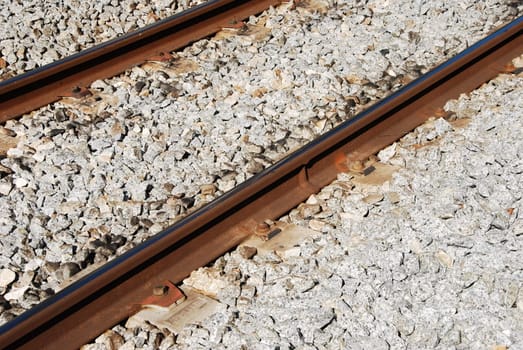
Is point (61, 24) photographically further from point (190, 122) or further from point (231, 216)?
point (231, 216)

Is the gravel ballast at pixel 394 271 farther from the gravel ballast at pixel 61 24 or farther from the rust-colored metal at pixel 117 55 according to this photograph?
the gravel ballast at pixel 61 24

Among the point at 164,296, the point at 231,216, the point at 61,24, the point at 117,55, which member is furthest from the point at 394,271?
the point at 61,24

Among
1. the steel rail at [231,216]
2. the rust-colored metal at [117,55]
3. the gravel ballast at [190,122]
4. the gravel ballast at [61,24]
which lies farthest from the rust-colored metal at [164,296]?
the gravel ballast at [61,24]

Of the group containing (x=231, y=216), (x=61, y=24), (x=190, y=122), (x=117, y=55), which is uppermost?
(x=61, y=24)

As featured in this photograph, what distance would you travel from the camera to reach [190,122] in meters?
6.20

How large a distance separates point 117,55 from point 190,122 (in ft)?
4.03

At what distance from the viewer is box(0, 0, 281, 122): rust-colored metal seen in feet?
21.2

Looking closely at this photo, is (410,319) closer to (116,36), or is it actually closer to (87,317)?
(87,317)

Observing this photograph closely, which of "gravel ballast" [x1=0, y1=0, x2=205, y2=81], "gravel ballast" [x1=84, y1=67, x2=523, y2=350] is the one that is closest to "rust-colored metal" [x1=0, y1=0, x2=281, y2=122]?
"gravel ballast" [x1=0, y1=0, x2=205, y2=81]

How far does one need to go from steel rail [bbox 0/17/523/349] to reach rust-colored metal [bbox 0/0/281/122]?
218cm

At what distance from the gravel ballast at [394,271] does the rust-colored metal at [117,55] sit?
7.91ft

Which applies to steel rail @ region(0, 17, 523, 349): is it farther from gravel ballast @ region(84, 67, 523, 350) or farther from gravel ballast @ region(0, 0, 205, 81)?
gravel ballast @ region(0, 0, 205, 81)

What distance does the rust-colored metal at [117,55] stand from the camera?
647 cm

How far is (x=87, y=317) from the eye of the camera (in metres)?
4.23
